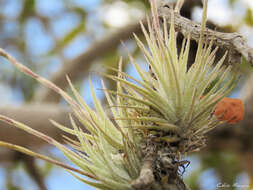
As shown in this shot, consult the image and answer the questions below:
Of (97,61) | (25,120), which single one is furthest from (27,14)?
(25,120)

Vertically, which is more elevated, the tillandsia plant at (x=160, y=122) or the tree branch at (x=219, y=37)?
the tree branch at (x=219, y=37)

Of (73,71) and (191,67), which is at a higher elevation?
(191,67)

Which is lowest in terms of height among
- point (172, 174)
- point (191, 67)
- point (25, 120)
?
point (25, 120)

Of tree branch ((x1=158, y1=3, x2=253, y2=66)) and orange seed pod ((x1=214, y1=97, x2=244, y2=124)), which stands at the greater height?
tree branch ((x1=158, y1=3, x2=253, y2=66))

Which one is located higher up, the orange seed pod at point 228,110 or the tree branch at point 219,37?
the tree branch at point 219,37

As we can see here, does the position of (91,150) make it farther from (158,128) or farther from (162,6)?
(162,6)

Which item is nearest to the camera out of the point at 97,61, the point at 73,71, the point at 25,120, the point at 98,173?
the point at 98,173

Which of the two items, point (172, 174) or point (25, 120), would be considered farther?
point (25, 120)

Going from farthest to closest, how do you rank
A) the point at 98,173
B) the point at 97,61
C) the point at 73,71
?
the point at 97,61
the point at 73,71
the point at 98,173

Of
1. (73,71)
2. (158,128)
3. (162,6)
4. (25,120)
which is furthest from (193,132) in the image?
(73,71)

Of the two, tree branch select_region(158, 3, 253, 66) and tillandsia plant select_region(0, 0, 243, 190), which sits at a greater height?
tree branch select_region(158, 3, 253, 66)
